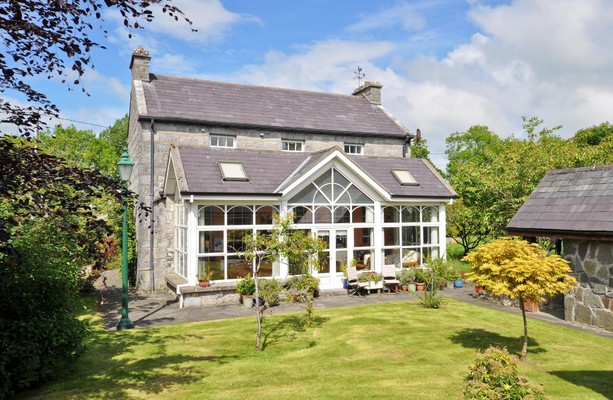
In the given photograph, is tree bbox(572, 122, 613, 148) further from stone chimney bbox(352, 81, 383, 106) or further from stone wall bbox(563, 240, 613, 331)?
stone wall bbox(563, 240, 613, 331)

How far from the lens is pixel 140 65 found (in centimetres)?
2245

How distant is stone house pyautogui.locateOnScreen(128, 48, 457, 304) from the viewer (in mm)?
16875

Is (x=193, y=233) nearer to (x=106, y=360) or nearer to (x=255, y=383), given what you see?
(x=106, y=360)

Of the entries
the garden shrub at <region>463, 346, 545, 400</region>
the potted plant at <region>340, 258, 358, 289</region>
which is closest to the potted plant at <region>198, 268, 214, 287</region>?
the potted plant at <region>340, 258, 358, 289</region>

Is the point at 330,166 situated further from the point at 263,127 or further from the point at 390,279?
the point at 263,127

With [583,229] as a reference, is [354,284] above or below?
below

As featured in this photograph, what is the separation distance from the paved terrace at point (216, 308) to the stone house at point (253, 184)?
901mm

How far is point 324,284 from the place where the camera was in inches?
719

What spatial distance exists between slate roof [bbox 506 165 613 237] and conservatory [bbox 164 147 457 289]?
5.38 meters

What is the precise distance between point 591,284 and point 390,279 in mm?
7692

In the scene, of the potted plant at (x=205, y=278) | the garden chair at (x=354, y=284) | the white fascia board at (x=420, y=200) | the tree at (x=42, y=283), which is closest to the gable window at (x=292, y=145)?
the white fascia board at (x=420, y=200)

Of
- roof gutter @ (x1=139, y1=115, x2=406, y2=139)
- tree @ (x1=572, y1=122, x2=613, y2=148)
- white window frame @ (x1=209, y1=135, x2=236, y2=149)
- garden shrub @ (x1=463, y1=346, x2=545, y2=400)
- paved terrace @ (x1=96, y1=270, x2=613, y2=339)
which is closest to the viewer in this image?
garden shrub @ (x1=463, y1=346, x2=545, y2=400)

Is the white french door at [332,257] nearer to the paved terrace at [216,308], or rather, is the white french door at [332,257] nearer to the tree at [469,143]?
the paved terrace at [216,308]

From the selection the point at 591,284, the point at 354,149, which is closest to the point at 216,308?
the point at 591,284
